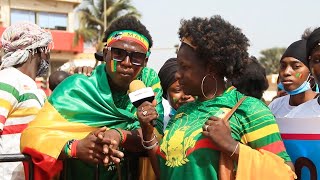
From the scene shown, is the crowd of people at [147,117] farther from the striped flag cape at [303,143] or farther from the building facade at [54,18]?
the building facade at [54,18]

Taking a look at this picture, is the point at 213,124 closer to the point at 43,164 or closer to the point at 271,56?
the point at 43,164

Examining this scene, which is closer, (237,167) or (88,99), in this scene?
(237,167)

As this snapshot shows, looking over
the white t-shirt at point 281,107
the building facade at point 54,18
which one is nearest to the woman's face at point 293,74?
the white t-shirt at point 281,107

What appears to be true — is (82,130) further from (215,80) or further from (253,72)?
(253,72)

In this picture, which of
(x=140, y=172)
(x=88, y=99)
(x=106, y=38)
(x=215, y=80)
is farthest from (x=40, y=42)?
(x=215, y=80)

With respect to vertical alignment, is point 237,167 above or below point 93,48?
above

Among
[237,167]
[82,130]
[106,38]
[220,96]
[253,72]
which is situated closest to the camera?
[237,167]

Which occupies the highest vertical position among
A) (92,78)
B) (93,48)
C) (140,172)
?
(92,78)

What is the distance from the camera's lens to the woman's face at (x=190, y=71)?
2797 millimetres

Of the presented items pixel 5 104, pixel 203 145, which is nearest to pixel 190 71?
pixel 203 145

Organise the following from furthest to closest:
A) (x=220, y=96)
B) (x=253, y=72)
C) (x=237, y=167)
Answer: (x=253, y=72), (x=220, y=96), (x=237, y=167)

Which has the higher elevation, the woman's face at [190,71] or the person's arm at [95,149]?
the woman's face at [190,71]

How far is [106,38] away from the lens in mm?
3445

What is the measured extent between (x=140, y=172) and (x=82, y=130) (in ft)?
1.61
